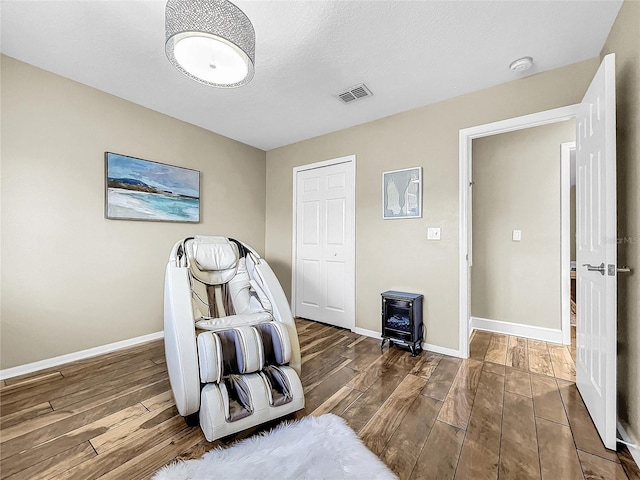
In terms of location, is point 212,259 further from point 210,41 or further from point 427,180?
point 427,180

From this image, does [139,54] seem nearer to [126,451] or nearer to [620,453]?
[126,451]

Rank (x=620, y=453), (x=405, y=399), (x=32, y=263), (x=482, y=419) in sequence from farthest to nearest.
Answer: (x=32, y=263), (x=405, y=399), (x=482, y=419), (x=620, y=453)

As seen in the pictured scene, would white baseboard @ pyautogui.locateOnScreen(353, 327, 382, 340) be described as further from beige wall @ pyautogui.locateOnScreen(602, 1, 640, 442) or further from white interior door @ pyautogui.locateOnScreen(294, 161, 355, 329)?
beige wall @ pyautogui.locateOnScreen(602, 1, 640, 442)

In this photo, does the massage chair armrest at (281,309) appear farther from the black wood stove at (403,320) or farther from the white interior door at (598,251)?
the white interior door at (598,251)

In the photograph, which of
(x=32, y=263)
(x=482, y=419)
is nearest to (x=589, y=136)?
(x=482, y=419)

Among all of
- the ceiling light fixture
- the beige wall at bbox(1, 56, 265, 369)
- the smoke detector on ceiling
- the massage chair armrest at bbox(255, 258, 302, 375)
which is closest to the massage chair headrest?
the massage chair armrest at bbox(255, 258, 302, 375)

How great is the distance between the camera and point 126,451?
4.73 feet

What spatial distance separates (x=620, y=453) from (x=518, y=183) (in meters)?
2.56

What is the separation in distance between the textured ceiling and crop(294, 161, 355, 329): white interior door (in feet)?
3.41

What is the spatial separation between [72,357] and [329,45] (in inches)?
132

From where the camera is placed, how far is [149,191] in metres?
2.97

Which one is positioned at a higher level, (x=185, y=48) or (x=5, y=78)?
(x=5, y=78)

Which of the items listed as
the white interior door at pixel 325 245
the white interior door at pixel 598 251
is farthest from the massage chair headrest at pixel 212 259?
the white interior door at pixel 598 251

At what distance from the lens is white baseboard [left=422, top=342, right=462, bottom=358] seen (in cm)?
266
